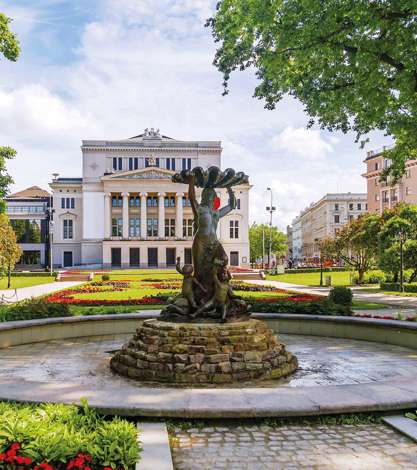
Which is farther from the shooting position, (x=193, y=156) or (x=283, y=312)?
(x=193, y=156)

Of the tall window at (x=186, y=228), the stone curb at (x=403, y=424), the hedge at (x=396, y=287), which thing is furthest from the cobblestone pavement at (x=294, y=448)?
the tall window at (x=186, y=228)

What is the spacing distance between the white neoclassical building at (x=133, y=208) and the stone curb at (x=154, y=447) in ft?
231

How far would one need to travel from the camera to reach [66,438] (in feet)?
14.5

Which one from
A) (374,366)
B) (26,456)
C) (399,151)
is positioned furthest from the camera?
(399,151)

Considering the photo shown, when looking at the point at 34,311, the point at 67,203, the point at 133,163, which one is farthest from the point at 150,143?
the point at 34,311

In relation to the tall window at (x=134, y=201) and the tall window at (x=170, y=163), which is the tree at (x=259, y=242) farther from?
the tall window at (x=134, y=201)

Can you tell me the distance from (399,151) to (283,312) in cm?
1091

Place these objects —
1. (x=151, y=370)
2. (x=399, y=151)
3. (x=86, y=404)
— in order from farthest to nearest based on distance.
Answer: (x=399, y=151), (x=151, y=370), (x=86, y=404)

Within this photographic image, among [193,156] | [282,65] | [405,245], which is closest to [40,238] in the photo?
[193,156]

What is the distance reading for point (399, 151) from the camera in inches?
842

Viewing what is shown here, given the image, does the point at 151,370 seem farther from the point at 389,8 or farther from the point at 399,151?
the point at 399,151

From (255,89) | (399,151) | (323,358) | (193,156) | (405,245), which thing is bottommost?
(323,358)

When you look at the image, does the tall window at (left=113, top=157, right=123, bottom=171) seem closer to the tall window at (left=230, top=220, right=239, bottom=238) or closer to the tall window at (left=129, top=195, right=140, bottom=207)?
the tall window at (left=129, top=195, right=140, bottom=207)

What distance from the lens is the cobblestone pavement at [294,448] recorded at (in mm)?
4785
